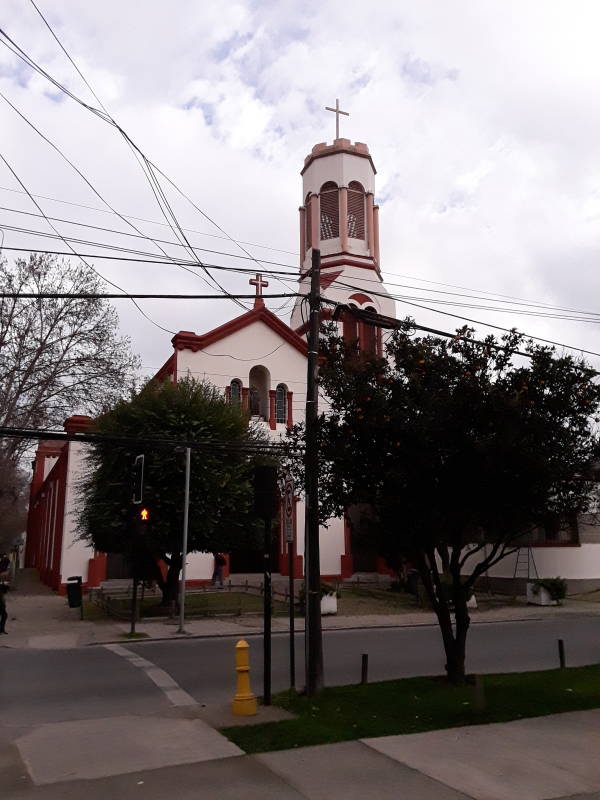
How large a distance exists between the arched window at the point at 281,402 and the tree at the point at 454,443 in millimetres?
21976

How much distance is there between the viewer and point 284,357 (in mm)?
32781

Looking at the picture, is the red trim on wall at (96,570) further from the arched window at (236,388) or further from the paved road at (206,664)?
the paved road at (206,664)

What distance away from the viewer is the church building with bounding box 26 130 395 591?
29.1 meters

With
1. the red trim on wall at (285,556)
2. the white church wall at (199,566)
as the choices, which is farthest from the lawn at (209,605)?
the red trim on wall at (285,556)

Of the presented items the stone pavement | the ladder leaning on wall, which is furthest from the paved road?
the ladder leaning on wall

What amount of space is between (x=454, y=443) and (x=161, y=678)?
638 cm

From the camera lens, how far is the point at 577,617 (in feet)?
75.2

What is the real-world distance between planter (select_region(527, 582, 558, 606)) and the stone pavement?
19.4 meters

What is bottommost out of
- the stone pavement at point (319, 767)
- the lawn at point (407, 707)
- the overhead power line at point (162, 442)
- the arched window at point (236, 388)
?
the stone pavement at point (319, 767)

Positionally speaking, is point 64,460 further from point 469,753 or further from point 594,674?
point 469,753

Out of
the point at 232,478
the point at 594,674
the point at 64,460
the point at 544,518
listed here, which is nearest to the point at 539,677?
the point at 594,674

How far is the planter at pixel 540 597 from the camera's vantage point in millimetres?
26281

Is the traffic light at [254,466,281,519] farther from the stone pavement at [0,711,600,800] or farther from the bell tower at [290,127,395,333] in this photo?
the bell tower at [290,127,395,333]

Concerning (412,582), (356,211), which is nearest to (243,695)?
(412,582)
